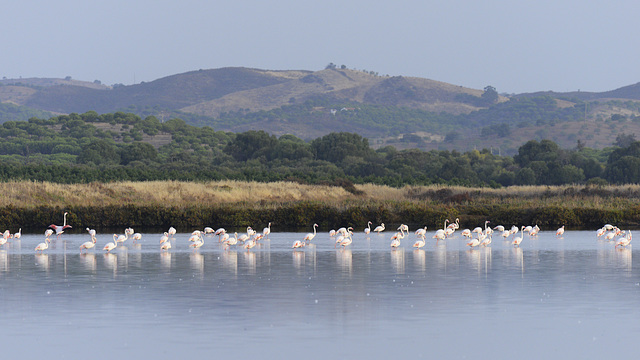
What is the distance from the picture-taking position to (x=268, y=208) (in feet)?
155

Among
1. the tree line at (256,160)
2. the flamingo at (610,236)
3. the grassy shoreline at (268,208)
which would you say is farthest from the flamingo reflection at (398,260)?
the tree line at (256,160)

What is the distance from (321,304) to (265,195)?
3877 cm

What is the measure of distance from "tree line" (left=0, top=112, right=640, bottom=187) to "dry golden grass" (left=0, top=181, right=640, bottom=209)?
286 inches

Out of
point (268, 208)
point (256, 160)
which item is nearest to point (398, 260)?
point (268, 208)

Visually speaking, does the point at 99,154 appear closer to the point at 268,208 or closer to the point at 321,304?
the point at 268,208

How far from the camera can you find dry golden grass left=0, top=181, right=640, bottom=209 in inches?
1991

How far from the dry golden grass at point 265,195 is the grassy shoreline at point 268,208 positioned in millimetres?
61

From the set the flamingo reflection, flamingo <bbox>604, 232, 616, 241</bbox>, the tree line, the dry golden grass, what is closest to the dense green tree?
the tree line

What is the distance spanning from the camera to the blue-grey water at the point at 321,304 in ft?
45.2

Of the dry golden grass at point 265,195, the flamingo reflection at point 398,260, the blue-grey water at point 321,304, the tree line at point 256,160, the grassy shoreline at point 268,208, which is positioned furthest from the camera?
→ the tree line at point 256,160

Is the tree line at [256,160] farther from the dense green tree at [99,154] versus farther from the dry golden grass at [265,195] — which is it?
the dry golden grass at [265,195]

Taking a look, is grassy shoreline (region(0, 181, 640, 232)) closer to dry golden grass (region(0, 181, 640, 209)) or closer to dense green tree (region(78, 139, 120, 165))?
dry golden grass (region(0, 181, 640, 209))

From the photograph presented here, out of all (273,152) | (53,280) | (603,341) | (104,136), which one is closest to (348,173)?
(273,152)

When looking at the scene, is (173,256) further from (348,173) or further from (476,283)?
(348,173)
